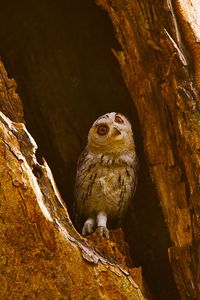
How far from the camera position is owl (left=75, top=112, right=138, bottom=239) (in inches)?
97.0

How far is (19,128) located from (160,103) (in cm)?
81

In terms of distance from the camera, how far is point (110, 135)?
2.47 m

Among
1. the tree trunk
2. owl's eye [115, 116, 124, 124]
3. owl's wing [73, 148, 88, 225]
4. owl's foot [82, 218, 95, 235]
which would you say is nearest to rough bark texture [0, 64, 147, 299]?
the tree trunk

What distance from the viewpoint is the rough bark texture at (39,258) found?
5.78 feet

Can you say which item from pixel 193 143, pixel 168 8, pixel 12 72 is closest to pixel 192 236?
pixel 193 143

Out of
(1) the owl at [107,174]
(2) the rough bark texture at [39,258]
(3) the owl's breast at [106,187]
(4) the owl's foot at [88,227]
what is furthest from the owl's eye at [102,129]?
(2) the rough bark texture at [39,258]

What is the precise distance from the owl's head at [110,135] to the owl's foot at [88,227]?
16.5 inches

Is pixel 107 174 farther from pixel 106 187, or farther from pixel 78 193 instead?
pixel 78 193

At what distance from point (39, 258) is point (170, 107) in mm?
1025

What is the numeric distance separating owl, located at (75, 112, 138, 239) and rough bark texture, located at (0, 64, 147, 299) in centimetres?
63

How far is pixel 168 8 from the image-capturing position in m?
2.28

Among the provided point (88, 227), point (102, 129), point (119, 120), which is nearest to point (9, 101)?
point (102, 129)

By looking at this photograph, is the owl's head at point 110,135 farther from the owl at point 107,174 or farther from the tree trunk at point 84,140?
the tree trunk at point 84,140

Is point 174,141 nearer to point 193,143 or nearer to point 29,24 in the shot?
point 193,143
